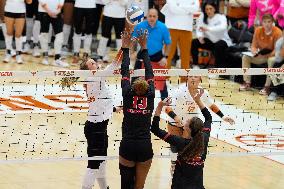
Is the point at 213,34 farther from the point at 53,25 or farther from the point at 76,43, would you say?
the point at 53,25

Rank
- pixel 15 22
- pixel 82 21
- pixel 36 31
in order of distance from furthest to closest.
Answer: pixel 36 31, pixel 82 21, pixel 15 22

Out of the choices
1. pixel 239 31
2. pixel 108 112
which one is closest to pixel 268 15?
pixel 239 31

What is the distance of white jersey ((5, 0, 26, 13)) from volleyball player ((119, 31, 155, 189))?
341 inches

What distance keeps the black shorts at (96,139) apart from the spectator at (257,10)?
9083 mm

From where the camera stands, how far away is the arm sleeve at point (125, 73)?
854cm

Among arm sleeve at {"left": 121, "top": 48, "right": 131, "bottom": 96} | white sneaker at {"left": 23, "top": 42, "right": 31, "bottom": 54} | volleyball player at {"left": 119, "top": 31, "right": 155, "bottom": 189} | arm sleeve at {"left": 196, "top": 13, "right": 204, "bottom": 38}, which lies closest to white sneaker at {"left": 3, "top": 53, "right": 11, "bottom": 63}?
A: white sneaker at {"left": 23, "top": 42, "right": 31, "bottom": 54}

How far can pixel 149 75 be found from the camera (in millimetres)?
8688

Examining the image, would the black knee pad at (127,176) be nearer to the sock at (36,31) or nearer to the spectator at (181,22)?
the spectator at (181,22)

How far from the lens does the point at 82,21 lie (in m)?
18.0

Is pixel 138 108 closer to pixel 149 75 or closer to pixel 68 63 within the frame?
pixel 149 75

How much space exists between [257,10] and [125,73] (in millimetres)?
9590

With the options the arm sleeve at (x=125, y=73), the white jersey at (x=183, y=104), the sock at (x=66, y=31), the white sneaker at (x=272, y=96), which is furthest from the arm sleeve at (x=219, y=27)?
the arm sleeve at (x=125, y=73)

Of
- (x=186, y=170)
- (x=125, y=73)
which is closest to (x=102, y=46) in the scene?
(x=125, y=73)

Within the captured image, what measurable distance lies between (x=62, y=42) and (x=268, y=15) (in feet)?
16.5
